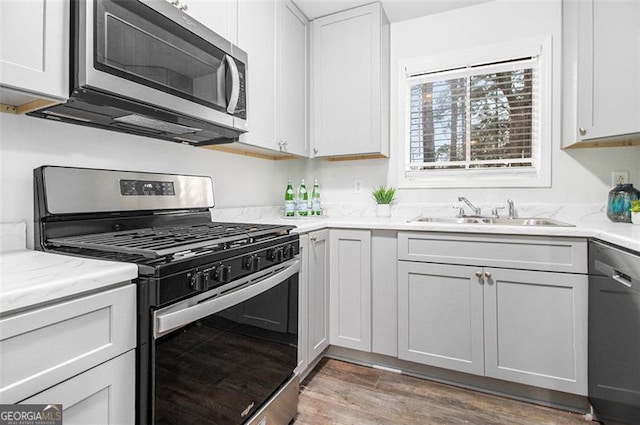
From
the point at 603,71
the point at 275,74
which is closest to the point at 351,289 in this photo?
the point at 275,74

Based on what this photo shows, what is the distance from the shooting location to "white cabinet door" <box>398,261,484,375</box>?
186cm

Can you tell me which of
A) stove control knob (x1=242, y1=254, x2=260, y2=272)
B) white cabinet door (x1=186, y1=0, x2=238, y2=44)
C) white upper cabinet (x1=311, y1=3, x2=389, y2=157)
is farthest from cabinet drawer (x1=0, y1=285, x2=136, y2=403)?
white upper cabinet (x1=311, y1=3, x2=389, y2=157)

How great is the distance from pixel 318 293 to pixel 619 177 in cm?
199

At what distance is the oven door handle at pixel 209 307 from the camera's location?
2.95ft

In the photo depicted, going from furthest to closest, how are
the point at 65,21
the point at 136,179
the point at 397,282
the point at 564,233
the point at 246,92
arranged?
the point at 397,282 → the point at 246,92 → the point at 564,233 → the point at 136,179 → the point at 65,21

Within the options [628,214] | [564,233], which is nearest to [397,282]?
[564,233]

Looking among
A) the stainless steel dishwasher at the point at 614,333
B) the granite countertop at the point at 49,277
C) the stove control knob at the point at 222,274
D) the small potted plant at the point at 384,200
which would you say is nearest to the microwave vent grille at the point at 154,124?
the granite countertop at the point at 49,277

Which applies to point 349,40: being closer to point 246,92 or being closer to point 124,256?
point 246,92

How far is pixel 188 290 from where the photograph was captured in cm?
98

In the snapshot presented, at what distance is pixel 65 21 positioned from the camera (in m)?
1.03

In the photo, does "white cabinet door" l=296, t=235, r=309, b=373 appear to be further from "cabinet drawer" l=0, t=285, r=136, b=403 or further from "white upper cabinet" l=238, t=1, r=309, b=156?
"cabinet drawer" l=0, t=285, r=136, b=403

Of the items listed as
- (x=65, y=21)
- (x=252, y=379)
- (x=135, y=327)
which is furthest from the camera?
(x=252, y=379)

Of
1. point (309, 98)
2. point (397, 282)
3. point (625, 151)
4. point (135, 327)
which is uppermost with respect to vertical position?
point (309, 98)

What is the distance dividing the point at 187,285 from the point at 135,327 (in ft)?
0.54
